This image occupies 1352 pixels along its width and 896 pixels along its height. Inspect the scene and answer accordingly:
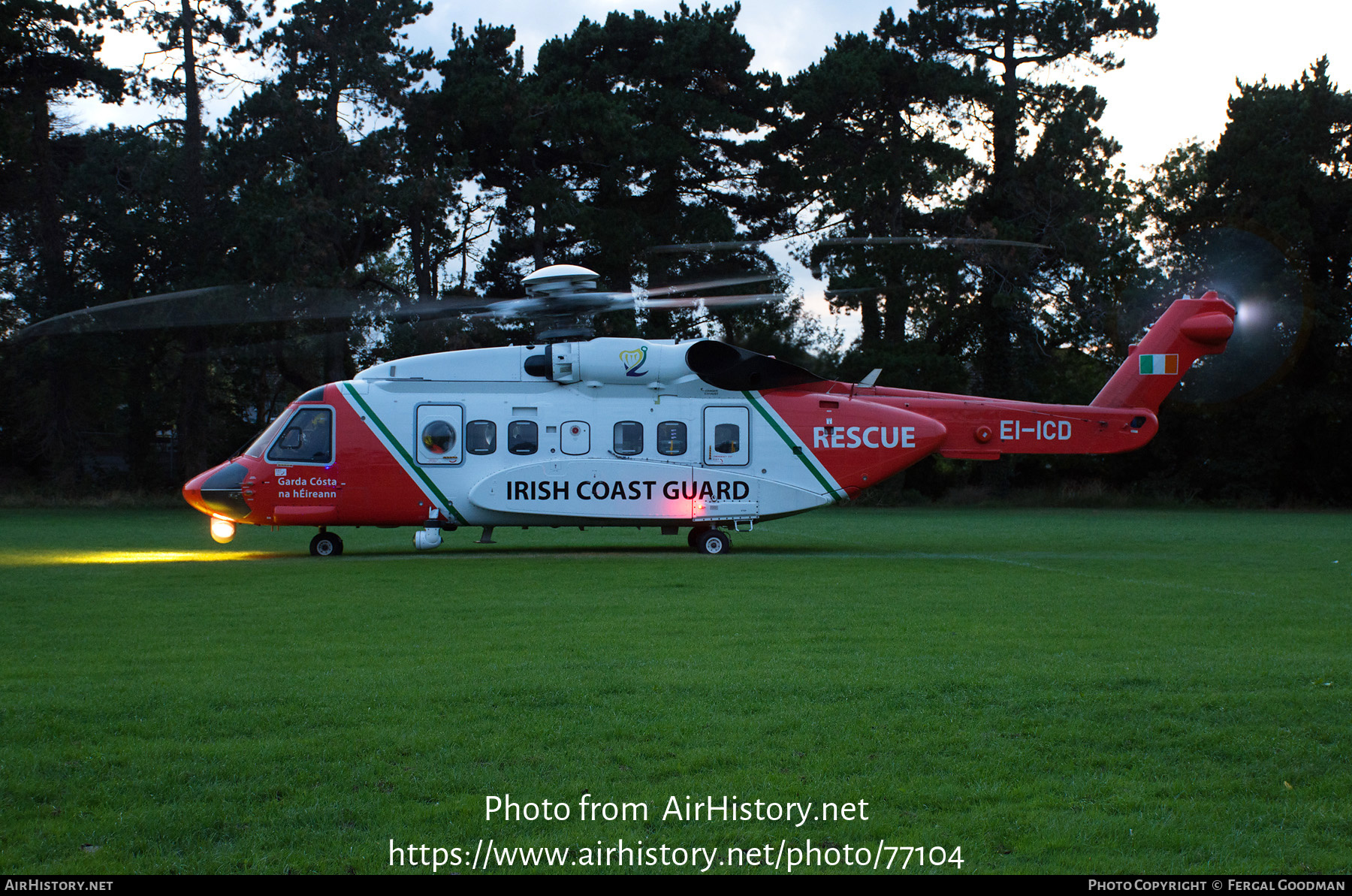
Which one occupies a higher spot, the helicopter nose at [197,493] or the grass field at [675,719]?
the helicopter nose at [197,493]

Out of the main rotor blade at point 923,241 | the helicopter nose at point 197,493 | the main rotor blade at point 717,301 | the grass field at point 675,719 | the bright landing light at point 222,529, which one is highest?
the main rotor blade at point 923,241

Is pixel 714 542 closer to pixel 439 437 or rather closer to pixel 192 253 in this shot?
pixel 439 437

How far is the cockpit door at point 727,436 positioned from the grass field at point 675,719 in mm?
5740

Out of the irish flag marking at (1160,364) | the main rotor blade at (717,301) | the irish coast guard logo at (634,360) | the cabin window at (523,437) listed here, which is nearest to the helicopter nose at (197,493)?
the cabin window at (523,437)

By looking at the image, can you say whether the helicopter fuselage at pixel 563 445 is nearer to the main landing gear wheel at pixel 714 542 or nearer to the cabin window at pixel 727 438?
the cabin window at pixel 727 438

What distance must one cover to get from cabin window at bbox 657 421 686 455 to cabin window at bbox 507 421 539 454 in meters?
2.01

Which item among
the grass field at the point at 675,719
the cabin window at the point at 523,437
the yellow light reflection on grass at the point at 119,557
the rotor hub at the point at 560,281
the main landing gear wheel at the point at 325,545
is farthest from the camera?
the main landing gear wheel at the point at 325,545

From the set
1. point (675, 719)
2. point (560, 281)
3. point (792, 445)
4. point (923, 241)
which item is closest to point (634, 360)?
point (792, 445)

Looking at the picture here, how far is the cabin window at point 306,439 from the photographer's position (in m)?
17.8

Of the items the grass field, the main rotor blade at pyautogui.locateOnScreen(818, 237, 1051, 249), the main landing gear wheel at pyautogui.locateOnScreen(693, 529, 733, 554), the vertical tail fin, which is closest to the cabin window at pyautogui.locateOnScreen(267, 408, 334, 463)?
the grass field

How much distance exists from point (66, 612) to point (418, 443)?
26.1 ft

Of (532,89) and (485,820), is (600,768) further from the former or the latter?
(532,89)

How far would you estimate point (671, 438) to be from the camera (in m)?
18.2

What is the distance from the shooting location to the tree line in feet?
115
